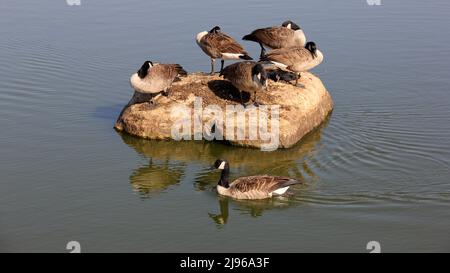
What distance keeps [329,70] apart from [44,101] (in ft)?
27.6

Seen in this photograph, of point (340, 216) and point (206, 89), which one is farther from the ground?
point (206, 89)

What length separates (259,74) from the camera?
17.2 meters

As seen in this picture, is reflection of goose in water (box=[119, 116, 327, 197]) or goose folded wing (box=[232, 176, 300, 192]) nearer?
goose folded wing (box=[232, 176, 300, 192])

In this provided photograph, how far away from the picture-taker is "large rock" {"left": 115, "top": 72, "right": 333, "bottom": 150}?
17234 millimetres

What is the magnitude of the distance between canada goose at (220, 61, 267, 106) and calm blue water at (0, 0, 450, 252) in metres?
1.55

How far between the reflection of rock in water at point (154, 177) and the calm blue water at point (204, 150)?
45 mm

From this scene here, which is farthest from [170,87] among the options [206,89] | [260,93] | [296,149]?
[296,149]

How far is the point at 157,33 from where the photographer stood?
83.9ft

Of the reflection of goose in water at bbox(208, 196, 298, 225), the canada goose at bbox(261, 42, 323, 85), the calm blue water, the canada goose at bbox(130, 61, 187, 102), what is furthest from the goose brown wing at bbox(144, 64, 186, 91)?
the reflection of goose in water at bbox(208, 196, 298, 225)

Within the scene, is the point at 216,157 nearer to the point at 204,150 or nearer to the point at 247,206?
the point at 204,150

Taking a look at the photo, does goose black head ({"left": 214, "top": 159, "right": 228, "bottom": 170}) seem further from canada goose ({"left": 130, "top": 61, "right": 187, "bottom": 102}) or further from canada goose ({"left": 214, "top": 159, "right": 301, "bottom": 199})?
canada goose ({"left": 130, "top": 61, "right": 187, "bottom": 102})

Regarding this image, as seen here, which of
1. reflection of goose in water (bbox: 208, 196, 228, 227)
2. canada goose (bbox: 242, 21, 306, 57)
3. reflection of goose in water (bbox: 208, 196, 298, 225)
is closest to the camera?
reflection of goose in water (bbox: 208, 196, 228, 227)

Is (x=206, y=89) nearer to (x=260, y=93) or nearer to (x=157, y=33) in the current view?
(x=260, y=93)

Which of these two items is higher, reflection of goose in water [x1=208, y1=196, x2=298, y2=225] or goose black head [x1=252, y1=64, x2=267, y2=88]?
goose black head [x1=252, y1=64, x2=267, y2=88]
